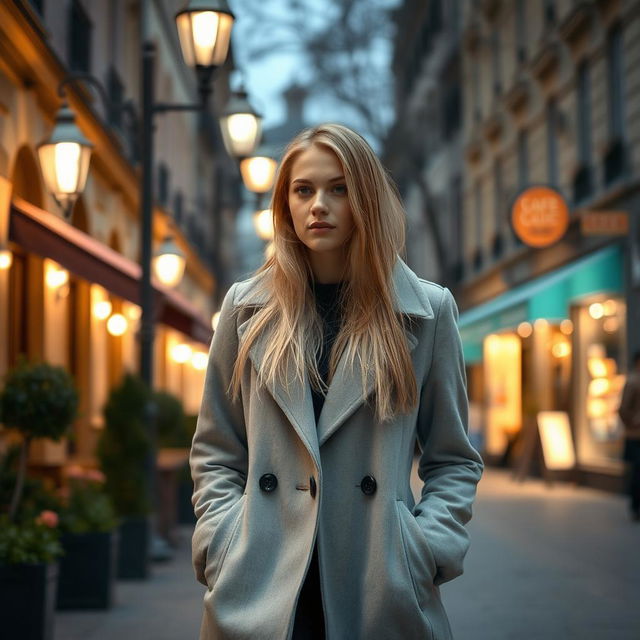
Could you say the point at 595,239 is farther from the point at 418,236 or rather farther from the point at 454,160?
the point at 418,236

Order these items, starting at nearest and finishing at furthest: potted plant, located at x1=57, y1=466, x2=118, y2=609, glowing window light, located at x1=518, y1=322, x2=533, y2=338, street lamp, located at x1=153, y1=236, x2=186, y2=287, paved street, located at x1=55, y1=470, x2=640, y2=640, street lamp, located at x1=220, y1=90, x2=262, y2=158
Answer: paved street, located at x1=55, y1=470, x2=640, y2=640 < potted plant, located at x1=57, y1=466, x2=118, y2=609 < street lamp, located at x1=220, y1=90, x2=262, y2=158 < street lamp, located at x1=153, y1=236, x2=186, y2=287 < glowing window light, located at x1=518, y1=322, x2=533, y2=338

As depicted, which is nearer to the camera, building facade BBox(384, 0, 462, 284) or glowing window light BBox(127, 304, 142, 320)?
glowing window light BBox(127, 304, 142, 320)

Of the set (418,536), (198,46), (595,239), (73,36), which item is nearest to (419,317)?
(418,536)

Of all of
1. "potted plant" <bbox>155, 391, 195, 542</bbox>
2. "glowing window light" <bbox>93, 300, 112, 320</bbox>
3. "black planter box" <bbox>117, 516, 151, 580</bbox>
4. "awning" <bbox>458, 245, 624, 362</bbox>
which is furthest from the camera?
"awning" <bbox>458, 245, 624, 362</bbox>

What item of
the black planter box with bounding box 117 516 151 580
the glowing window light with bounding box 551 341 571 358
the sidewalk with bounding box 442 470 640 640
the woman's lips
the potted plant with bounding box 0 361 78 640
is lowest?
the sidewalk with bounding box 442 470 640 640

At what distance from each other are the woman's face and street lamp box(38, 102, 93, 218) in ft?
20.0

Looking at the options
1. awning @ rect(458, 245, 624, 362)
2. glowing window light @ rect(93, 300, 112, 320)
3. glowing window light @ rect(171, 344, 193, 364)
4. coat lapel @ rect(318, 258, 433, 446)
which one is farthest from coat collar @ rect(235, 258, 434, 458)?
glowing window light @ rect(171, 344, 193, 364)

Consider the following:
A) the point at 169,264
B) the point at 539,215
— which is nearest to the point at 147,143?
the point at 169,264

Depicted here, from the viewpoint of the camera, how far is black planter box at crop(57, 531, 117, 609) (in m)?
8.48

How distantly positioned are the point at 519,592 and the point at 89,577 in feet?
9.98

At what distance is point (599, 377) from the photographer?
20750 mm

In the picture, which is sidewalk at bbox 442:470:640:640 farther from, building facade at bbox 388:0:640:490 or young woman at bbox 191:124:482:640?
young woman at bbox 191:124:482:640

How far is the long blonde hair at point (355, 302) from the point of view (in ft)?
9.87

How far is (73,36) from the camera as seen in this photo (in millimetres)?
15125
